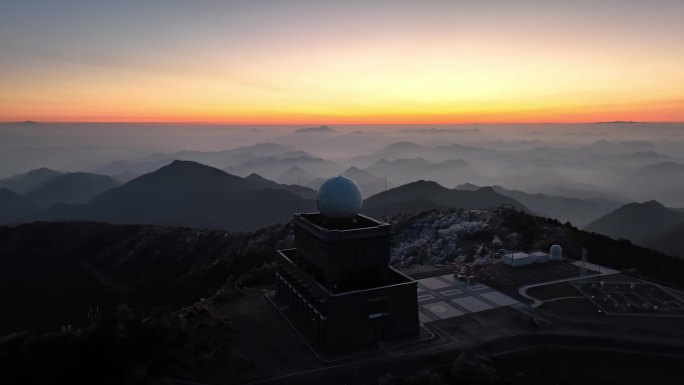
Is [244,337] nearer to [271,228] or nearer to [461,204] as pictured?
[271,228]

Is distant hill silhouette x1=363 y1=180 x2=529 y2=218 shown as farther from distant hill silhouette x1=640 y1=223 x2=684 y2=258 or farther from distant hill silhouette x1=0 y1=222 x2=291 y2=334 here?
distant hill silhouette x1=0 y1=222 x2=291 y2=334

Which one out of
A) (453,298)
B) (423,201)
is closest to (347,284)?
(453,298)

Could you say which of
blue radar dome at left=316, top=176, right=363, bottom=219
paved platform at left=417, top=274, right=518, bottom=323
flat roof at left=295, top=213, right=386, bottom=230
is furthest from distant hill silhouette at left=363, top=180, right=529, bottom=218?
blue radar dome at left=316, top=176, right=363, bottom=219

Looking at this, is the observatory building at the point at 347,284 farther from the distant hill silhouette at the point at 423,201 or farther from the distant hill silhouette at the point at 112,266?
the distant hill silhouette at the point at 423,201

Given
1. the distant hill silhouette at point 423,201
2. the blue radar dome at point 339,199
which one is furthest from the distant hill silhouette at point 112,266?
the distant hill silhouette at point 423,201

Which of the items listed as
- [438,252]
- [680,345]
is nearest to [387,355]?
[680,345]

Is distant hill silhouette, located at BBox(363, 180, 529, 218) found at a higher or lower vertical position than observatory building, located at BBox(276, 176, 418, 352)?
lower

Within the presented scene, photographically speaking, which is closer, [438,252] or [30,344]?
[30,344]
